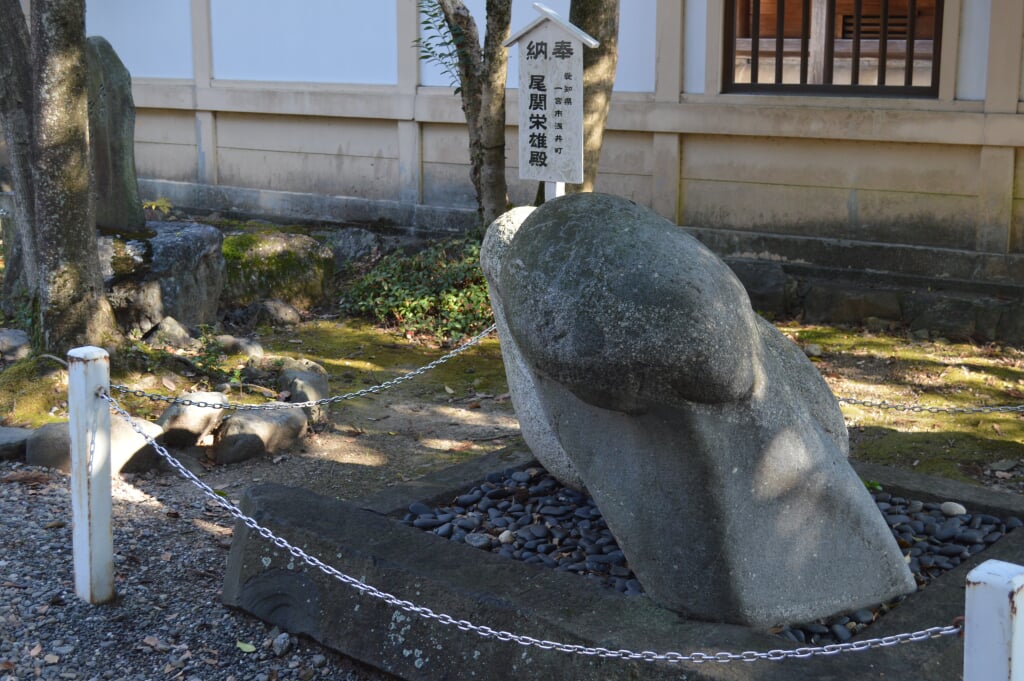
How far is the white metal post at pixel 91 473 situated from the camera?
430 centimetres

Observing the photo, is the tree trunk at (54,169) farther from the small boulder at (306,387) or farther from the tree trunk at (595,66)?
the tree trunk at (595,66)

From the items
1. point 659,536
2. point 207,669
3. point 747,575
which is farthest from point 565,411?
point 207,669

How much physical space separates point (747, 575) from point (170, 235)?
6.46 metres

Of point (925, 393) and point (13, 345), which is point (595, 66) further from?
point (13, 345)

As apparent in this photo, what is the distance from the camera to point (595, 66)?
24.5 ft

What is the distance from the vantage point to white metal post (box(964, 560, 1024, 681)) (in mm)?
2396

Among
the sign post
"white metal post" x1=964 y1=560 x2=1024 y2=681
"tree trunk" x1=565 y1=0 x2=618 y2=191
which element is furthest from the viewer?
"tree trunk" x1=565 y1=0 x2=618 y2=191

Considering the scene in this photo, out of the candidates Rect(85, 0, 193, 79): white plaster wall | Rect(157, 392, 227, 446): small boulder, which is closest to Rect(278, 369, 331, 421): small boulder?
Rect(157, 392, 227, 446): small boulder

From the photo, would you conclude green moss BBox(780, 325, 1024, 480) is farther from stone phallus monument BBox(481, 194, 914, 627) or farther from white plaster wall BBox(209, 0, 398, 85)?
white plaster wall BBox(209, 0, 398, 85)

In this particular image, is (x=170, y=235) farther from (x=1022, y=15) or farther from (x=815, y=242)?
(x=1022, y=15)

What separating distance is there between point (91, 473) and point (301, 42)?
28.7 feet

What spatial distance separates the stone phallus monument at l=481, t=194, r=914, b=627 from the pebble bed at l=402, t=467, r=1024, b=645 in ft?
0.88

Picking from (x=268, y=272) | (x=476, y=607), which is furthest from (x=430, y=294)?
(x=476, y=607)

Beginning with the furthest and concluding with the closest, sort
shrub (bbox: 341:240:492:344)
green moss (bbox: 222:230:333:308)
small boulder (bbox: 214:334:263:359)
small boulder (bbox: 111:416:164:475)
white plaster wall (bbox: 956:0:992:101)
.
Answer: green moss (bbox: 222:230:333:308) < shrub (bbox: 341:240:492:344) < white plaster wall (bbox: 956:0:992:101) < small boulder (bbox: 214:334:263:359) < small boulder (bbox: 111:416:164:475)
